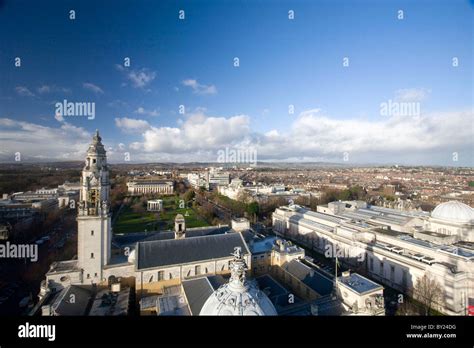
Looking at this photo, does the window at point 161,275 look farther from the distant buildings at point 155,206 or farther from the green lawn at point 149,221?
the distant buildings at point 155,206

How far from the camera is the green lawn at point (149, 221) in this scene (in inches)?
858

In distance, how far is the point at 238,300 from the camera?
502 cm

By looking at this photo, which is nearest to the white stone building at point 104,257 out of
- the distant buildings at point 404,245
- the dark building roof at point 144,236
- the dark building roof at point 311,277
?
the dark building roof at point 144,236

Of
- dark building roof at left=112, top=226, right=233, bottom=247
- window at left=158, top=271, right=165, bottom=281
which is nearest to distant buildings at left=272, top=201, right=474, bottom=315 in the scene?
dark building roof at left=112, top=226, right=233, bottom=247

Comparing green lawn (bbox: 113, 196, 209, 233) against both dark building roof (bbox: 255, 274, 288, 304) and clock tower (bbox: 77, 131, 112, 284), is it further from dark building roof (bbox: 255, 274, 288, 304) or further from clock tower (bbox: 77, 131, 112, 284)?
dark building roof (bbox: 255, 274, 288, 304)

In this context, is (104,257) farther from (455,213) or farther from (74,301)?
(455,213)

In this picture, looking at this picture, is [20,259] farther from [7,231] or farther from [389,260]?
[389,260]

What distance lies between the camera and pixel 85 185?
9586 mm

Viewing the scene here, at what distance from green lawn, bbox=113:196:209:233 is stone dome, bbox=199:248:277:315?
55.7 feet

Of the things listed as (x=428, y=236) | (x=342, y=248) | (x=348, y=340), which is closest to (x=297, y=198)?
(x=342, y=248)

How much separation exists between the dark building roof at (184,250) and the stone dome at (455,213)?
13.4 metres

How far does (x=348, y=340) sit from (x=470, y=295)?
999 centimetres

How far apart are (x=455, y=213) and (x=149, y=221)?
977 inches

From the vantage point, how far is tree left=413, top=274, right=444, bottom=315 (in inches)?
379
